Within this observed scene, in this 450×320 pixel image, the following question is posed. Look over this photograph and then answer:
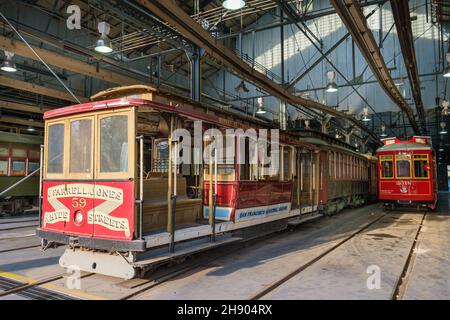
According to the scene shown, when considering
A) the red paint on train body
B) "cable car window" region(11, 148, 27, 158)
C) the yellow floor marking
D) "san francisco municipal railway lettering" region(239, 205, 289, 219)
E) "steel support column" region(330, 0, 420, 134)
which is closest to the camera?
the yellow floor marking

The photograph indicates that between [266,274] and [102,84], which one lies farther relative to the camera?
[102,84]

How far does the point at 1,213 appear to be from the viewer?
530 inches

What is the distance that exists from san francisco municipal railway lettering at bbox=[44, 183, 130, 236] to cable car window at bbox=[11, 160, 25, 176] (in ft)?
31.5

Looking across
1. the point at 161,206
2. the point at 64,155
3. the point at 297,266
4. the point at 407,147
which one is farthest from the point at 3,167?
the point at 407,147

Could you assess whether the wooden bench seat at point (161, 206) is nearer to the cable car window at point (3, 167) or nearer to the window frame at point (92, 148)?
the window frame at point (92, 148)

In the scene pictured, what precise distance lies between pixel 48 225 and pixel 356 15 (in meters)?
7.06

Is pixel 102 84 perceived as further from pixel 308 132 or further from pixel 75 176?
pixel 75 176

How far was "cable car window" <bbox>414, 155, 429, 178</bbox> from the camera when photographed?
14250mm

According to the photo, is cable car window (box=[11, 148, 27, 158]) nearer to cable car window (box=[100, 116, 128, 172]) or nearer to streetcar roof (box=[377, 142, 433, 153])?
cable car window (box=[100, 116, 128, 172])

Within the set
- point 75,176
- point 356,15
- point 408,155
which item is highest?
point 356,15

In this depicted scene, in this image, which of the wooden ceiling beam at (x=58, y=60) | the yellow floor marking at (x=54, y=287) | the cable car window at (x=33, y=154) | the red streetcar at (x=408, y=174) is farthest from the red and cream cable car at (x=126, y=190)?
the red streetcar at (x=408, y=174)

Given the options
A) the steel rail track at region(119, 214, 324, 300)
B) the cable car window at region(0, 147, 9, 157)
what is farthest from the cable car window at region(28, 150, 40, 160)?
the steel rail track at region(119, 214, 324, 300)

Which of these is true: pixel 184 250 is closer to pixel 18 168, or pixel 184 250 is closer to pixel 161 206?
pixel 161 206
